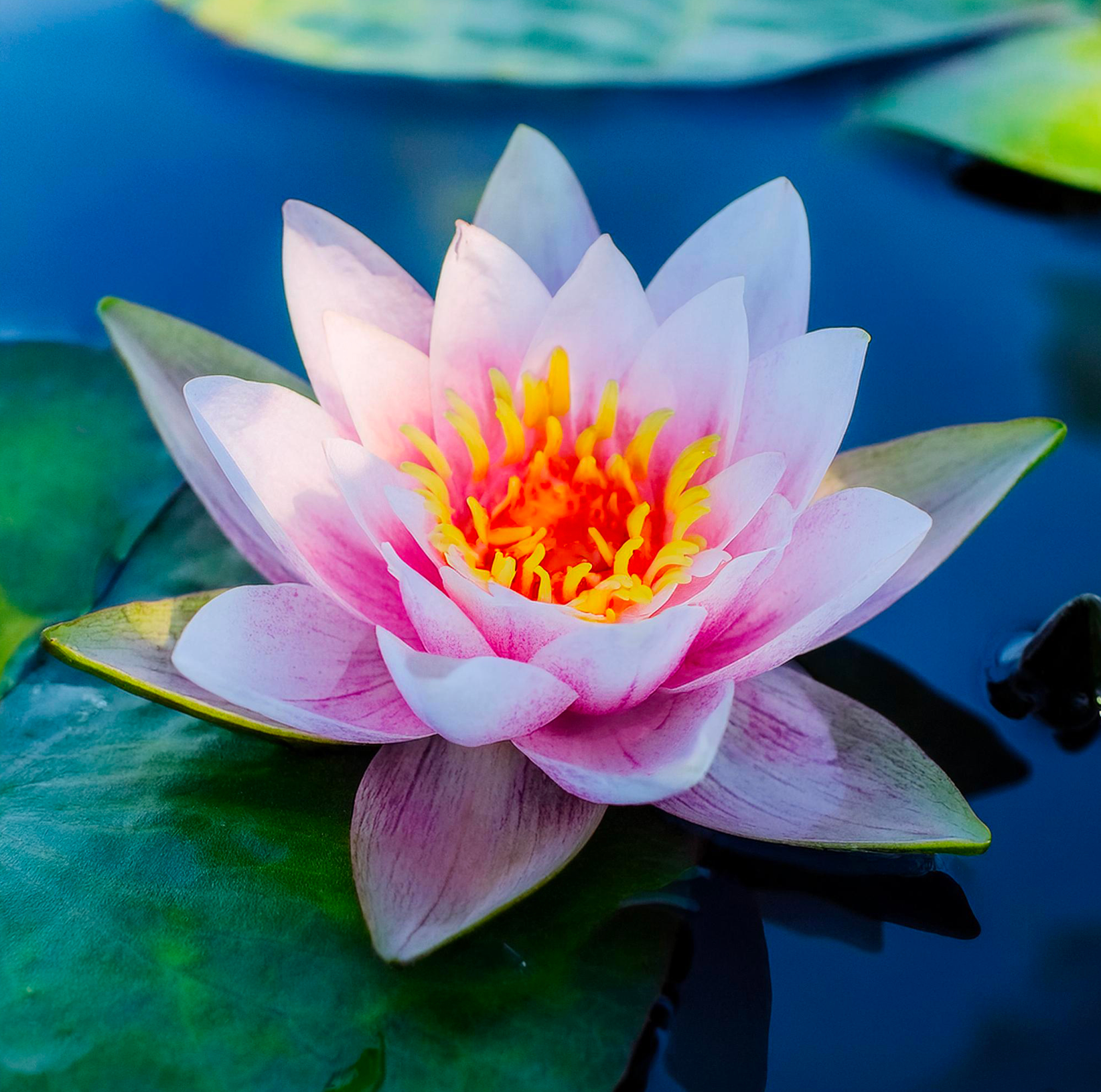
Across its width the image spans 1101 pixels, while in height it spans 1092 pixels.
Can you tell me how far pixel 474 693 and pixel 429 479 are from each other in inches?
18.3

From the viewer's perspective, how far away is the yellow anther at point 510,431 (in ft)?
5.62

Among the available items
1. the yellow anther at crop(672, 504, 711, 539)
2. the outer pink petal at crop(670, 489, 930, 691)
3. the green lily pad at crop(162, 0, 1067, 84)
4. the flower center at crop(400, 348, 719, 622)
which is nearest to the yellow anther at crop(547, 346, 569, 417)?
the flower center at crop(400, 348, 719, 622)

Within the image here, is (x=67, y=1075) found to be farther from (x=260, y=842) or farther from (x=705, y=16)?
(x=705, y=16)

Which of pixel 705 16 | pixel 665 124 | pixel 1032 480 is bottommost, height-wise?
pixel 1032 480

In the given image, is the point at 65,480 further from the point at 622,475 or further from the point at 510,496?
the point at 622,475

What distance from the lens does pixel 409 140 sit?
3.03m

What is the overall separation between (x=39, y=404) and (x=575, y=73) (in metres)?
1.74

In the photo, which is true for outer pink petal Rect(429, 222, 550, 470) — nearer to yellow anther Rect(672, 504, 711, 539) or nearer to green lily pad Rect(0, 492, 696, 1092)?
yellow anther Rect(672, 504, 711, 539)

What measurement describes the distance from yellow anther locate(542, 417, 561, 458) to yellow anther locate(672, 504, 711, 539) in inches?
11.7

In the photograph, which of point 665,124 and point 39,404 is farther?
point 665,124

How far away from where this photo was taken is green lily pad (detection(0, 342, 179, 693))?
1877 mm

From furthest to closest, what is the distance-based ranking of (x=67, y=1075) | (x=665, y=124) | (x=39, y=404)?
(x=665, y=124), (x=39, y=404), (x=67, y=1075)

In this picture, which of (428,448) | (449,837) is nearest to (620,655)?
(449,837)

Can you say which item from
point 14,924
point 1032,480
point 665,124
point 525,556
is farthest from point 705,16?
point 14,924
